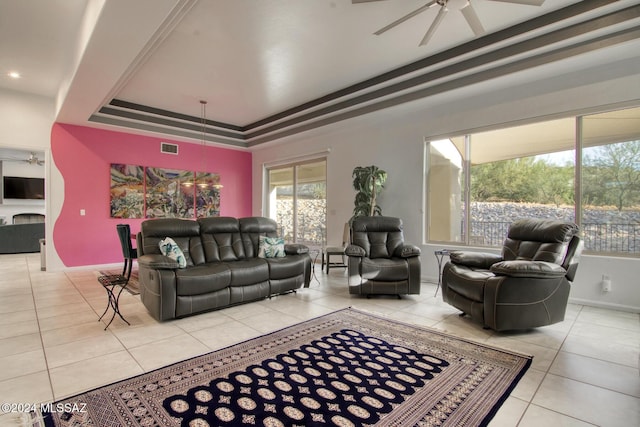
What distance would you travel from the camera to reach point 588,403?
1.90 metres

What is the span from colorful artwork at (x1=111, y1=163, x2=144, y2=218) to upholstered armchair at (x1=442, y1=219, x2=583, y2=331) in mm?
6381

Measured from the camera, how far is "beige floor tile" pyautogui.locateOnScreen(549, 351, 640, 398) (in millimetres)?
2086

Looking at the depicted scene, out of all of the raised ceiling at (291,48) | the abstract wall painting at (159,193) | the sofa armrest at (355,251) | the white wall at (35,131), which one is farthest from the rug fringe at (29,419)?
the white wall at (35,131)

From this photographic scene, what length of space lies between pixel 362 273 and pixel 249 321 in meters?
1.55

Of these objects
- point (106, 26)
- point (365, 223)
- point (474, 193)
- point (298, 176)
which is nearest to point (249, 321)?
point (365, 223)

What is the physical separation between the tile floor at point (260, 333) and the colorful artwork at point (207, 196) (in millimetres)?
3508

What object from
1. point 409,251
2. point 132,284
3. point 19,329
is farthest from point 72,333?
point 409,251

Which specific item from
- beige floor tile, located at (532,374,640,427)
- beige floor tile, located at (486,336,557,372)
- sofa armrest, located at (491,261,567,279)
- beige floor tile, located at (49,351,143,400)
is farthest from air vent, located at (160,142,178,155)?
beige floor tile, located at (532,374,640,427)

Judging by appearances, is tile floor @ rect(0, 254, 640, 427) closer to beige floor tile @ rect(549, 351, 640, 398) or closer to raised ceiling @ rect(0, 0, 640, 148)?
beige floor tile @ rect(549, 351, 640, 398)

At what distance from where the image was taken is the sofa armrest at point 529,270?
2.79 m

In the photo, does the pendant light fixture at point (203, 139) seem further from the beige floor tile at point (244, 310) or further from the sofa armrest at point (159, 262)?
Result: the beige floor tile at point (244, 310)

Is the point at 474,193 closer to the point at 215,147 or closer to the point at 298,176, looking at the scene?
the point at 298,176

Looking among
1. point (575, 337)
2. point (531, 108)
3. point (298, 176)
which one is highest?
point (531, 108)

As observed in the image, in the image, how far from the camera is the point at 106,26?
287 centimetres
